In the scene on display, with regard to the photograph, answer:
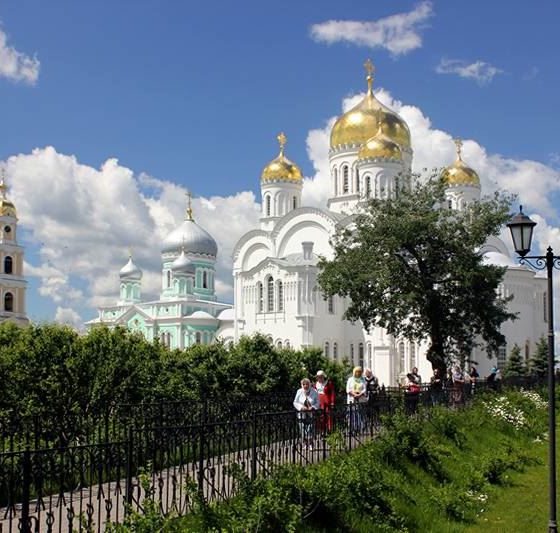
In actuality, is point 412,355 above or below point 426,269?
below

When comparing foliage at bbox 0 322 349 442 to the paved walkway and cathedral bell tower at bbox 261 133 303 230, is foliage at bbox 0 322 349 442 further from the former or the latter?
cathedral bell tower at bbox 261 133 303 230

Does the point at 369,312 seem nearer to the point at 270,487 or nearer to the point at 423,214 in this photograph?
the point at 423,214

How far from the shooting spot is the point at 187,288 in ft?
219

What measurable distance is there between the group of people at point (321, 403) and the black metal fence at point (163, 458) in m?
0.04

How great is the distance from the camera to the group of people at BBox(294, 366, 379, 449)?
1221cm

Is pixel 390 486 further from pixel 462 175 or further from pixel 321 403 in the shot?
pixel 462 175

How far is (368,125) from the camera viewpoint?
171 ft

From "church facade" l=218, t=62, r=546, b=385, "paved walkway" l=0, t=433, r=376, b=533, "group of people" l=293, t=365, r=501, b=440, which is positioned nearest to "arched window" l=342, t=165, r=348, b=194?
"church facade" l=218, t=62, r=546, b=385

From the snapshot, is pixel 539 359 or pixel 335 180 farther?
pixel 335 180

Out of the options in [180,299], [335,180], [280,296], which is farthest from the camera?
[180,299]

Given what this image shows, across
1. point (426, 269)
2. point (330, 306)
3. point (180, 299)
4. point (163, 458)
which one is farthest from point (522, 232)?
point (180, 299)

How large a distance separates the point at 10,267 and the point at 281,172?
19936 mm

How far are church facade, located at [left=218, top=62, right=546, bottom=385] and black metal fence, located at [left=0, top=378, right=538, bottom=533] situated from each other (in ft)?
95.5

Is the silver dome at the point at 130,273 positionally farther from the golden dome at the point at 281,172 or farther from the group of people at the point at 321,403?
the group of people at the point at 321,403
